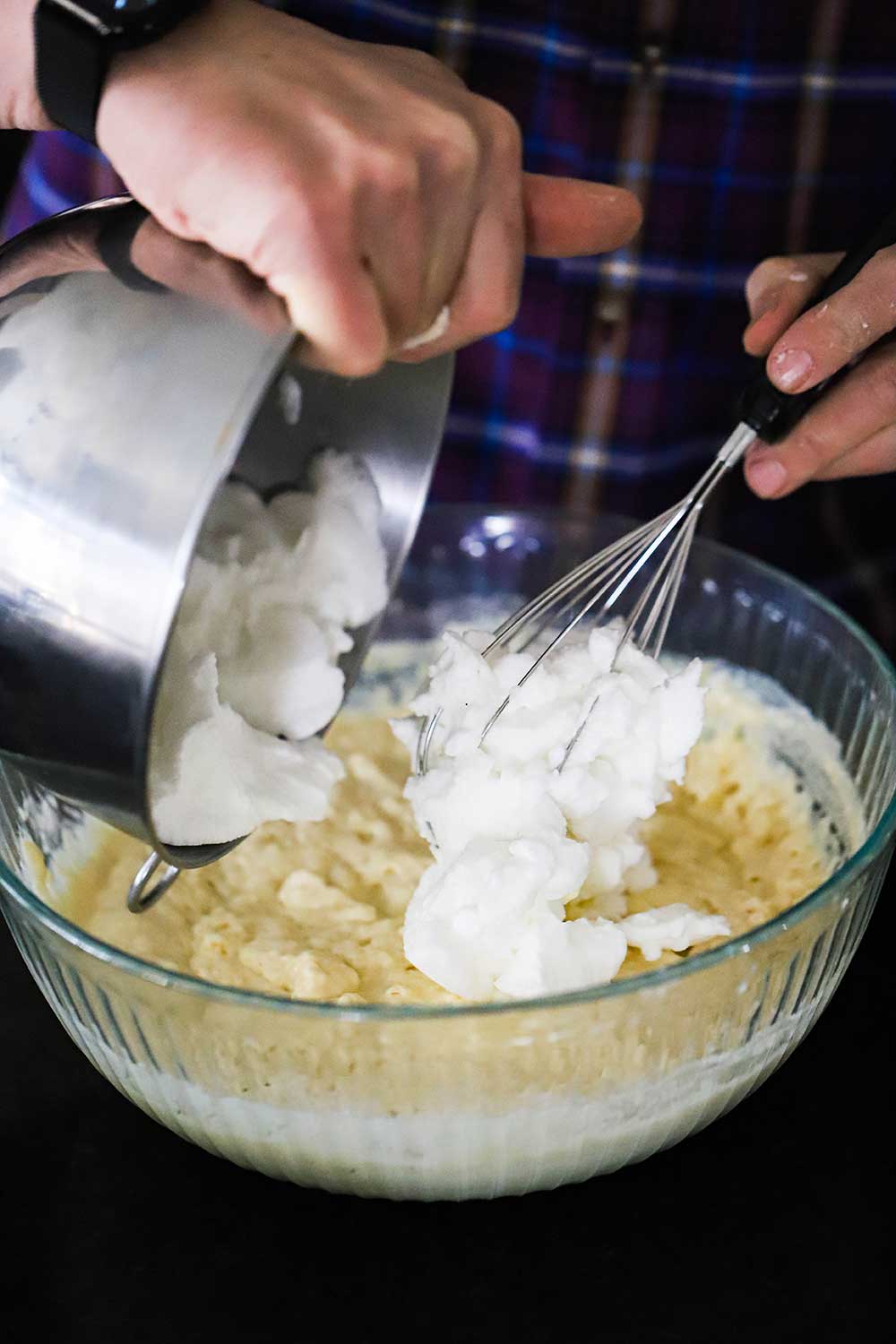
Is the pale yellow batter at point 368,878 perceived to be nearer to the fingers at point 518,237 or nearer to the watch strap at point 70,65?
the fingers at point 518,237

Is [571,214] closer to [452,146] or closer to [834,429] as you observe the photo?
[452,146]

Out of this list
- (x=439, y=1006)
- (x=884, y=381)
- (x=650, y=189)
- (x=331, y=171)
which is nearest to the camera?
(x=331, y=171)

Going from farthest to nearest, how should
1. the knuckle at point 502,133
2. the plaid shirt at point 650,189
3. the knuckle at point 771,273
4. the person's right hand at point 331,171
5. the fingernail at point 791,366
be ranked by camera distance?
the plaid shirt at point 650,189 → the knuckle at point 771,273 → the fingernail at point 791,366 → the knuckle at point 502,133 → the person's right hand at point 331,171

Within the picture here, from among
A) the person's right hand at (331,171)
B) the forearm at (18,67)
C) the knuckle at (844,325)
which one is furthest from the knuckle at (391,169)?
the knuckle at (844,325)

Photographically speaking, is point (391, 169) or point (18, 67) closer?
point (391, 169)

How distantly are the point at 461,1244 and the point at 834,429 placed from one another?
2.09 feet

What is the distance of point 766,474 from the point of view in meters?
1.08

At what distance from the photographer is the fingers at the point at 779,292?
1009mm

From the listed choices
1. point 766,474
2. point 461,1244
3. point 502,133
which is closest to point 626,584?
point 766,474

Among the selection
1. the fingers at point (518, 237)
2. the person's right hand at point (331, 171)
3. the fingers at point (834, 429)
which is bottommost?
the fingers at point (834, 429)

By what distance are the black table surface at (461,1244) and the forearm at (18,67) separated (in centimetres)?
65

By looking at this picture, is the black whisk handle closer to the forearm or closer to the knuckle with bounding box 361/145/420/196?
the knuckle with bounding box 361/145/420/196

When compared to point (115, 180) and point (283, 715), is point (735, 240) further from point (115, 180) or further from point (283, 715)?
point (283, 715)

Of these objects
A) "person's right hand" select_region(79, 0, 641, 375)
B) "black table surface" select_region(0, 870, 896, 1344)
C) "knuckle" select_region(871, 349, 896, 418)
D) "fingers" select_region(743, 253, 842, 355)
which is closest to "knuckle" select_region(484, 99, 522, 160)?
"person's right hand" select_region(79, 0, 641, 375)
